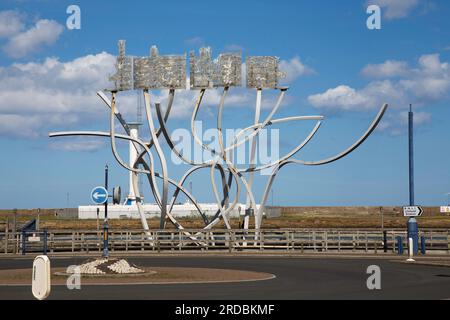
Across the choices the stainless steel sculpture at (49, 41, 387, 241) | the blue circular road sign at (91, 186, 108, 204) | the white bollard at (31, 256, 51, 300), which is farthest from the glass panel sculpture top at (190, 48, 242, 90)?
the white bollard at (31, 256, 51, 300)

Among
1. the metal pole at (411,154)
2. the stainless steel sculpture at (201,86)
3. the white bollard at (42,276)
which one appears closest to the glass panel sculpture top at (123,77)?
the stainless steel sculpture at (201,86)

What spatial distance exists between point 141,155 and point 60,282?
23651 millimetres

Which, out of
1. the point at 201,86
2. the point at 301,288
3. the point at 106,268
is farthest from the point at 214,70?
the point at 301,288

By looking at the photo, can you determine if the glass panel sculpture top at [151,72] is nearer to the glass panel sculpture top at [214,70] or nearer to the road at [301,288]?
the glass panel sculpture top at [214,70]

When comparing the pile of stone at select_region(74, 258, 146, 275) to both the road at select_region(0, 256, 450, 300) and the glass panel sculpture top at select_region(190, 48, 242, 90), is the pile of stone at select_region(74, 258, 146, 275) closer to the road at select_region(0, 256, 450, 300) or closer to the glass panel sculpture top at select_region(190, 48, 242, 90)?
the road at select_region(0, 256, 450, 300)

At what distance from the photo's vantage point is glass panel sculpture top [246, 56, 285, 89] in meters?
45.3

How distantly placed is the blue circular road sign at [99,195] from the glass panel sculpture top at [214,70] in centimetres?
1498

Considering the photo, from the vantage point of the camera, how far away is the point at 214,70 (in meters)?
45.3

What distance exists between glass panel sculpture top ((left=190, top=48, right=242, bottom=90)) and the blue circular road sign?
14976 millimetres

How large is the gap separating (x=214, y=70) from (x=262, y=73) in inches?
101

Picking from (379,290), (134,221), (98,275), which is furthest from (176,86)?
(134,221)
